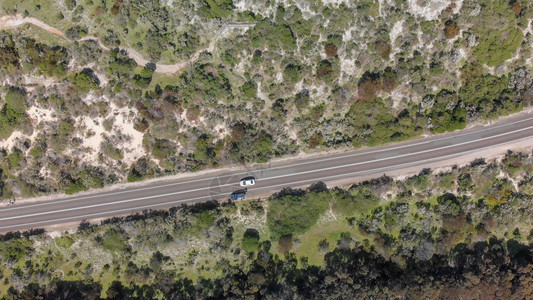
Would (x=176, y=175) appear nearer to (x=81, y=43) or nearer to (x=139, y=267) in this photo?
(x=139, y=267)

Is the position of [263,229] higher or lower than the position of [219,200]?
lower

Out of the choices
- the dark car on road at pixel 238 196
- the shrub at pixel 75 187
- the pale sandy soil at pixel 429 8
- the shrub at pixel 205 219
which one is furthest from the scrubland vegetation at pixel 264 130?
the dark car on road at pixel 238 196

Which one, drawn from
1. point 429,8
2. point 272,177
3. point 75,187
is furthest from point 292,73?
point 75,187

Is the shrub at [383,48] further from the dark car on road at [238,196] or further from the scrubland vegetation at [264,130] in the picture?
the dark car on road at [238,196]

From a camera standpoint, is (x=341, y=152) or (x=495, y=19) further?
(x=341, y=152)

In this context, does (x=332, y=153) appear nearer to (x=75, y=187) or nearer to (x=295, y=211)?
(x=295, y=211)

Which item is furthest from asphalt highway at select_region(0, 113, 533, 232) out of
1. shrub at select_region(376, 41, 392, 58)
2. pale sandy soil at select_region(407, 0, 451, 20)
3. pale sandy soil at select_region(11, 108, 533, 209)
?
pale sandy soil at select_region(407, 0, 451, 20)

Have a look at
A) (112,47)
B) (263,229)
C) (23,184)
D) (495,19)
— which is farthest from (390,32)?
(23,184)

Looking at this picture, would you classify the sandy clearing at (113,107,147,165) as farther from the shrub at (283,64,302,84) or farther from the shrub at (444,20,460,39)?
the shrub at (444,20,460,39)
